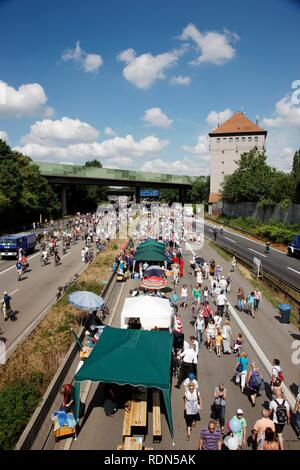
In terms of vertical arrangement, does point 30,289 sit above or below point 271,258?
above

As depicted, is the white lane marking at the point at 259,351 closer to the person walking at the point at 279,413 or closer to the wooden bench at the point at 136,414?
the person walking at the point at 279,413

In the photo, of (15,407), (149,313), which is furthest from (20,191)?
(15,407)

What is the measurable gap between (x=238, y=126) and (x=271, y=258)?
75747 mm

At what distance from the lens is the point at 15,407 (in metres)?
9.43

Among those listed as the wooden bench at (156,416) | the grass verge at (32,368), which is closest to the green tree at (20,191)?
the grass verge at (32,368)

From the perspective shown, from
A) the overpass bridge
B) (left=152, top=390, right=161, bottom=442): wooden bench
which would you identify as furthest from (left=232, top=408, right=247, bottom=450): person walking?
the overpass bridge

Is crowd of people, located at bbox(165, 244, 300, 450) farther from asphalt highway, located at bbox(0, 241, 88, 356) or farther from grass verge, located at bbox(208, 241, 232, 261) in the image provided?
grass verge, located at bbox(208, 241, 232, 261)

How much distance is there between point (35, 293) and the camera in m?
22.7

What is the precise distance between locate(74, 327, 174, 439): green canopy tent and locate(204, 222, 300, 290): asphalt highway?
17226 mm

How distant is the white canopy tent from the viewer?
1398 cm

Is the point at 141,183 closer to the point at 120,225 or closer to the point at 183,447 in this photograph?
the point at 120,225

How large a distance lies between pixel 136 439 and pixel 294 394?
5.68 meters

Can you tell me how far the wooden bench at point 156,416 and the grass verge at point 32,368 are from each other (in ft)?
10.5

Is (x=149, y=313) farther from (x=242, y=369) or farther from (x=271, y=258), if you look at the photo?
(x=271, y=258)
